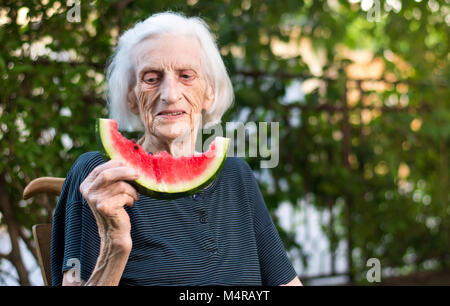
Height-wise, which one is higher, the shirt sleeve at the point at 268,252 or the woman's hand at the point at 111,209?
the woman's hand at the point at 111,209

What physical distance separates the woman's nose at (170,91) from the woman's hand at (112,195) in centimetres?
48

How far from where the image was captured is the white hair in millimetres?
1986

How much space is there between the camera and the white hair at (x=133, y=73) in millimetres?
1986

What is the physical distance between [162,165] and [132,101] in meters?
0.43

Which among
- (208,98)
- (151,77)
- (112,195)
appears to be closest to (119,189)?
(112,195)

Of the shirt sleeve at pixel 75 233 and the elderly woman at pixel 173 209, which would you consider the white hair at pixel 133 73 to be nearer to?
the elderly woman at pixel 173 209

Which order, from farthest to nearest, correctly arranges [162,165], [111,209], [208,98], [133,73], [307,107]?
[307,107] < [208,98] < [133,73] < [162,165] < [111,209]

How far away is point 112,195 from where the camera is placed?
4.75 ft

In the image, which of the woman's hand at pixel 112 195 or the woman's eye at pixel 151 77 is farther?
the woman's eye at pixel 151 77

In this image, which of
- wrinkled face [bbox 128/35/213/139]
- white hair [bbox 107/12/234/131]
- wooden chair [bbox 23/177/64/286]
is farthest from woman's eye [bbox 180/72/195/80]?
wooden chair [bbox 23/177/64/286]

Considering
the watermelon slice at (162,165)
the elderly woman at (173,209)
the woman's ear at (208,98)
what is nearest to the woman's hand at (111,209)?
the watermelon slice at (162,165)

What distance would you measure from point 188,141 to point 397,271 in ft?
14.8

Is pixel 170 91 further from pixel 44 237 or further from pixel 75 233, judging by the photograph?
pixel 44 237

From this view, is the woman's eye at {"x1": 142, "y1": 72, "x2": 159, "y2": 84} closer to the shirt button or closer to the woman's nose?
the woman's nose
